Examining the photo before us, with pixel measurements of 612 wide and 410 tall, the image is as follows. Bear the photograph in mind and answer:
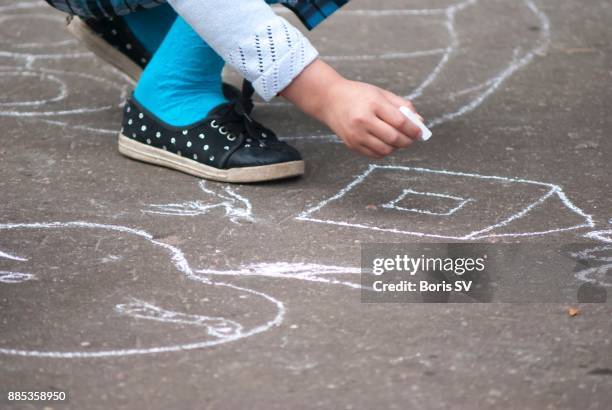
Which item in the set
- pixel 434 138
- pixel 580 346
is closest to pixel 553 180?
pixel 434 138

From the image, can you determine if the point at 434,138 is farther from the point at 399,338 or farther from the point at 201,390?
the point at 201,390

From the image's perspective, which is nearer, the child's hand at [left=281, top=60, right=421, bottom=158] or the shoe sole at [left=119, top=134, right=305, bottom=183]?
the child's hand at [left=281, top=60, right=421, bottom=158]

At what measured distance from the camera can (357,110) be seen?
1.69m

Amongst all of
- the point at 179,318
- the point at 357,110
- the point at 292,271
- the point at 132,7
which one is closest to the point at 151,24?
the point at 132,7

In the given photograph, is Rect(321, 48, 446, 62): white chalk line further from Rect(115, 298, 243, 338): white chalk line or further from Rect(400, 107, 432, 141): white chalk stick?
Rect(115, 298, 243, 338): white chalk line

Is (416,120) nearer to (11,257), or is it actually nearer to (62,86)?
(11,257)

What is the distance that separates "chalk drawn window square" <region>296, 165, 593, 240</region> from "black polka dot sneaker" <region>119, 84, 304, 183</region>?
0.14 meters

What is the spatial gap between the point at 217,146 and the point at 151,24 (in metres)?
0.45

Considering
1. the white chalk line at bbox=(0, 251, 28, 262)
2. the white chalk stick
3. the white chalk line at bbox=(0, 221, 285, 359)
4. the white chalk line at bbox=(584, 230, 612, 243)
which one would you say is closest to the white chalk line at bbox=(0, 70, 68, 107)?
the white chalk line at bbox=(0, 221, 285, 359)

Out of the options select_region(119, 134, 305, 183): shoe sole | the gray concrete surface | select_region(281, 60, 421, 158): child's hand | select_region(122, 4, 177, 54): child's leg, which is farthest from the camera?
select_region(122, 4, 177, 54): child's leg

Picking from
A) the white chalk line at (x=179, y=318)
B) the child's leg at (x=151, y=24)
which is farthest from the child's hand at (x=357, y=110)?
the child's leg at (x=151, y=24)

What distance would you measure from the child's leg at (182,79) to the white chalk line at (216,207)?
0.21 metres

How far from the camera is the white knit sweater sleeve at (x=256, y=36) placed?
67.7 inches

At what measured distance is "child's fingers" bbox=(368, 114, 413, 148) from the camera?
1.68m
